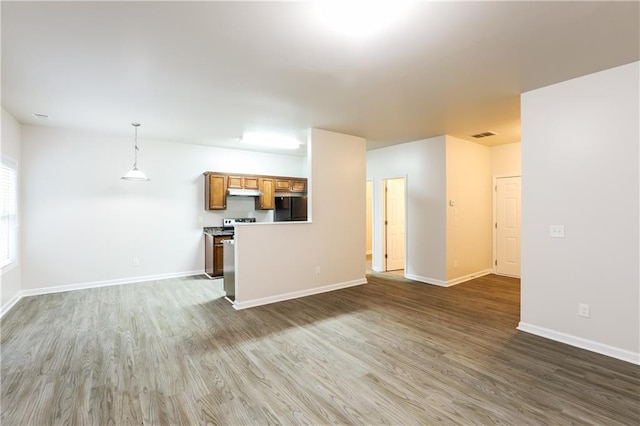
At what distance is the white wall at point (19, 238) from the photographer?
12.9ft

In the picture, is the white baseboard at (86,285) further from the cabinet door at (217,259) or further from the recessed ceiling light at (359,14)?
the recessed ceiling light at (359,14)

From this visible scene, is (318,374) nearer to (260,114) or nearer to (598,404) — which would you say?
(598,404)

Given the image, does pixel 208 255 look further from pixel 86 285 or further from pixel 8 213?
pixel 8 213

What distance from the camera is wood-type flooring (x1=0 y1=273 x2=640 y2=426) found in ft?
6.63

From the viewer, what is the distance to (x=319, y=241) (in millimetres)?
4938

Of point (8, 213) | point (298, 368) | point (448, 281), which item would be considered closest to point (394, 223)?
point (448, 281)

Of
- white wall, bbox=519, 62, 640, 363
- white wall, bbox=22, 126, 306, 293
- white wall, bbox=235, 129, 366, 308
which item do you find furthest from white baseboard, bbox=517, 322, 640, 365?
white wall, bbox=22, 126, 306, 293

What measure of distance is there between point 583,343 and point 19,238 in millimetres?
7535

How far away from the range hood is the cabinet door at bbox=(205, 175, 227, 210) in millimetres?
141

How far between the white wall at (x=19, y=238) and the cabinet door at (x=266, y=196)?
3907mm

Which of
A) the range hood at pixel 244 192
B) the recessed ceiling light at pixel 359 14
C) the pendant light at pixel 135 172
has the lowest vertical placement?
the range hood at pixel 244 192

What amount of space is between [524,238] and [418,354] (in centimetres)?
188

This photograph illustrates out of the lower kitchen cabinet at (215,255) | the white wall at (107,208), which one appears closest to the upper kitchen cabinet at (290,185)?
the white wall at (107,208)

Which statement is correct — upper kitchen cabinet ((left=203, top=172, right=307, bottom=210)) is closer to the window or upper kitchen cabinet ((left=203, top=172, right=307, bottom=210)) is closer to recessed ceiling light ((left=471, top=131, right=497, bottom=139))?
the window
